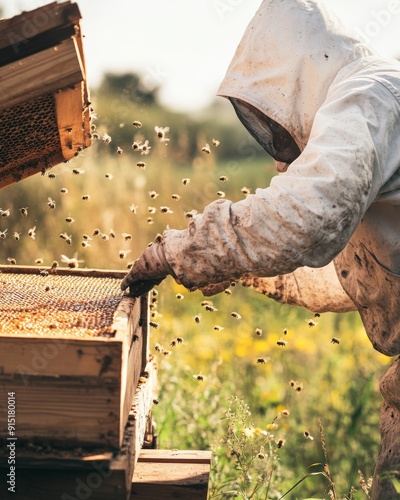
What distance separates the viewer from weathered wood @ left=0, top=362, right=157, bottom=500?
220 centimetres

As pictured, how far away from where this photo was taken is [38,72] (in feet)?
7.85

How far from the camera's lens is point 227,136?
25781mm

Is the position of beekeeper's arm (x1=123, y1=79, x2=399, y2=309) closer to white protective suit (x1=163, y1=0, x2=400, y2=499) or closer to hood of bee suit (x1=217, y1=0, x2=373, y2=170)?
white protective suit (x1=163, y1=0, x2=400, y2=499)

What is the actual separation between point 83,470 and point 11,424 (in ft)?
0.90

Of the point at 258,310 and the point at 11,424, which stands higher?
the point at 11,424

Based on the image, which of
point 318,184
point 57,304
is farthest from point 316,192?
point 57,304

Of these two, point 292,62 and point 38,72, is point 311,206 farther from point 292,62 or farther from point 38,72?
point 38,72

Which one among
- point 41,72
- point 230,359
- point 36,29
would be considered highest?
point 36,29

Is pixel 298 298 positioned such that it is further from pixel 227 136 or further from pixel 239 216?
pixel 227 136

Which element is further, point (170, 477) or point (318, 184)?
point (170, 477)

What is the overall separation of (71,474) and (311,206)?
3.90 feet

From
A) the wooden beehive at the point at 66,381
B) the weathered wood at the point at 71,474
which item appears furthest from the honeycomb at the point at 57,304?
the weathered wood at the point at 71,474

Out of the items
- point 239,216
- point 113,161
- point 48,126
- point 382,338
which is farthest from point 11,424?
point 113,161

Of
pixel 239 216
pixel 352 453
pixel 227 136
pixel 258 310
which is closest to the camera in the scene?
pixel 239 216
